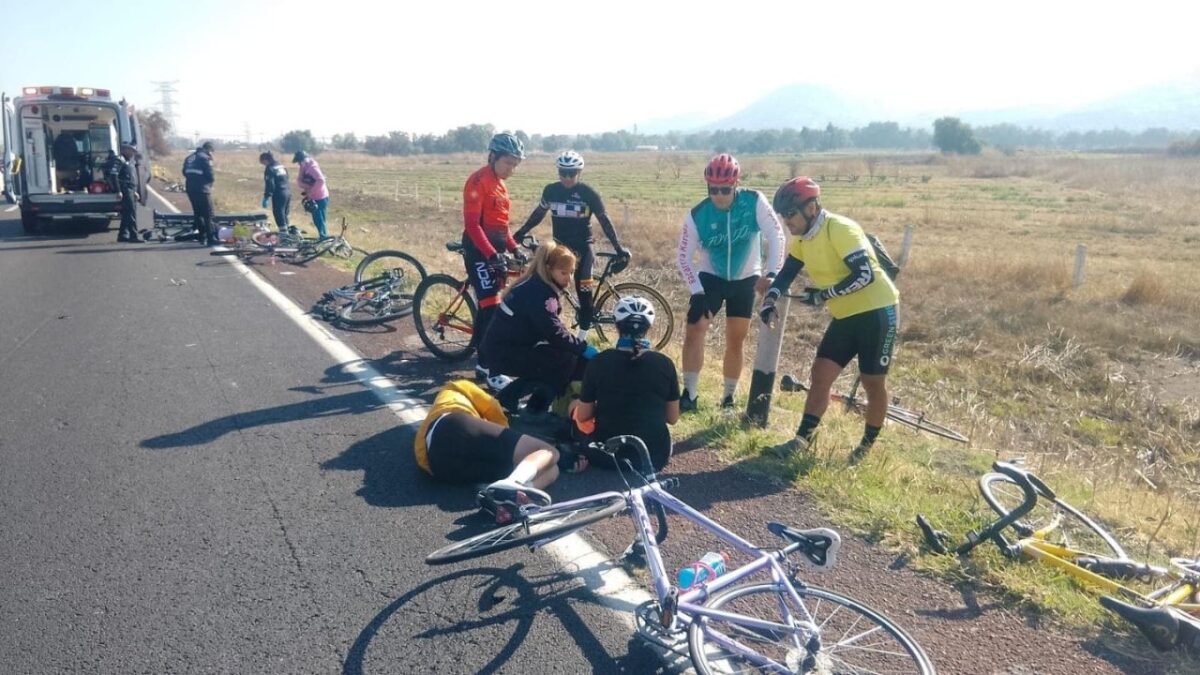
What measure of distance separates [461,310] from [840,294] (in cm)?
382

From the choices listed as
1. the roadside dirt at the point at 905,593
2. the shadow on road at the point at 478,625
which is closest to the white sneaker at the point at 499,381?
the roadside dirt at the point at 905,593

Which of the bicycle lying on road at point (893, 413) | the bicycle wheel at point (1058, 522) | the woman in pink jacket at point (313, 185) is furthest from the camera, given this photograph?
the woman in pink jacket at point (313, 185)

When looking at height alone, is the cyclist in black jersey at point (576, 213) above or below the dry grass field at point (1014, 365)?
above

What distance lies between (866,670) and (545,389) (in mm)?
3275

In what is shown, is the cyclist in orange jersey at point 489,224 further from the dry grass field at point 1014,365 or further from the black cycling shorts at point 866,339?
the black cycling shorts at point 866,339

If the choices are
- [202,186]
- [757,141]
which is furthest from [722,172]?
[757,141]

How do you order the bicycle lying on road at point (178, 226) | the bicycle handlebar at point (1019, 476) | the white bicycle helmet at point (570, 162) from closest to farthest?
the bicycle handlebar at point (1019, 476) < the white bicycle helmet at point (570, 162) < the bicycle lying on road at point (178, 226)

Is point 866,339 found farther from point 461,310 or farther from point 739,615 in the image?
point 461,310

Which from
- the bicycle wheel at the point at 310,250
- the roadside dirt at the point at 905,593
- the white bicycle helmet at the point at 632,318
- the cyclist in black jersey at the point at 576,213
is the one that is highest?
the cyclist in black jersey at the point at 576,213

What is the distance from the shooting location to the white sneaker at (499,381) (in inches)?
228

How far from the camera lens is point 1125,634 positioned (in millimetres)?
3400

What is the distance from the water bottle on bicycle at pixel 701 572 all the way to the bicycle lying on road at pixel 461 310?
4351 mm

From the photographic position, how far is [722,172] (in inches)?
241

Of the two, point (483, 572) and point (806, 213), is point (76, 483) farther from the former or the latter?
→ point (806, 213)
